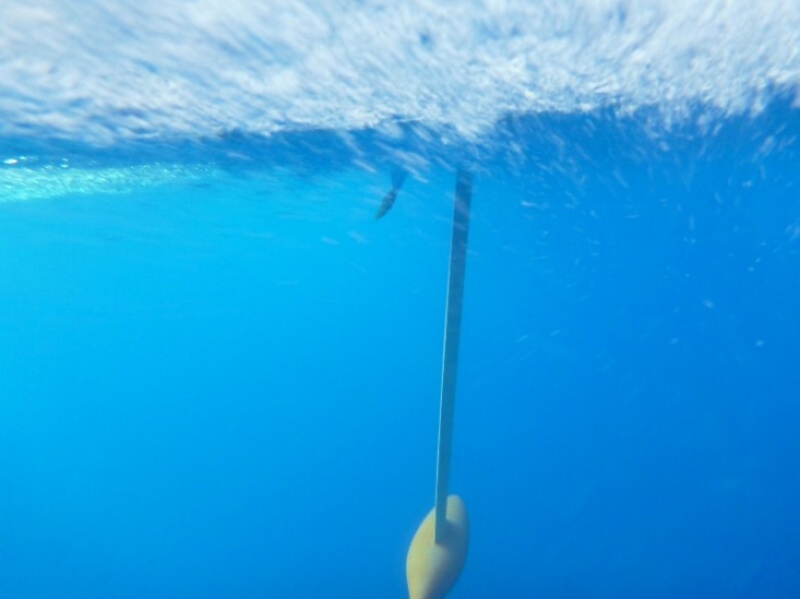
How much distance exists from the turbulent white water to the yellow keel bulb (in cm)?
444

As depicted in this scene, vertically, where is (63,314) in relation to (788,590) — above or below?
above

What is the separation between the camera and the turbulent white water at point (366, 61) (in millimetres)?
4008

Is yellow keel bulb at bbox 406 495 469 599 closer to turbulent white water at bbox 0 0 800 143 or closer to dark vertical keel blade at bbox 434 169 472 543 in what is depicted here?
dark vertical keel blade at bbox 434 169 472 543

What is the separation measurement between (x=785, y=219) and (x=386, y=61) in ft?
47.2

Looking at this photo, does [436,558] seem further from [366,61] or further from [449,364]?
[366,61]

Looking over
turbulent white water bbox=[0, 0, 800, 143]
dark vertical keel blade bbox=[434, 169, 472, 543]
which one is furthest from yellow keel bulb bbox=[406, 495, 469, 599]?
turbulent white water bbox=[0, 0, 800, 143]

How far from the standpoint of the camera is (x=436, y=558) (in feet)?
21.8

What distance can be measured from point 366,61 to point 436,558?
480 centimetres

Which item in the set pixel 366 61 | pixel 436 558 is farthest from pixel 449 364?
pixel 366 61

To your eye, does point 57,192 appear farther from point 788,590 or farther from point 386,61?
point 788,590

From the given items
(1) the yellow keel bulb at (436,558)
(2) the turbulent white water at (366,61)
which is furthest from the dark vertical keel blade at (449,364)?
(2) the turbulent white water at (366,61)

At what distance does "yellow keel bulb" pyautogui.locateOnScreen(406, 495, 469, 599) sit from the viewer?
21.1 feet

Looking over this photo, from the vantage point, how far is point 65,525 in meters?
42.7

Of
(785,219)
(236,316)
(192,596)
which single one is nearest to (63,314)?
(236,316)
